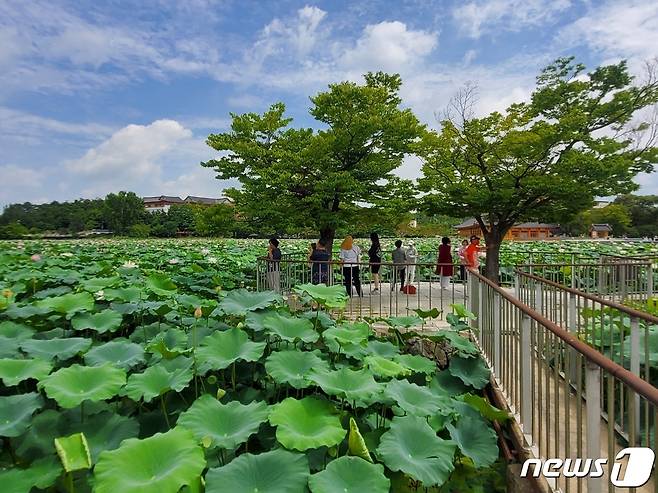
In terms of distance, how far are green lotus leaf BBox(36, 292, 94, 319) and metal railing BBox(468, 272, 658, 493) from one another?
122 inches

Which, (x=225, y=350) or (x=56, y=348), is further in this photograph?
(x=56, y=348)

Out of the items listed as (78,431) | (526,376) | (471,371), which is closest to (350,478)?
(78,431)

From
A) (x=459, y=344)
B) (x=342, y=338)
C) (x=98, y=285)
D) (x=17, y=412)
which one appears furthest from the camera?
(x=98, y=285)

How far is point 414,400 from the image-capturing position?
99.0 inches

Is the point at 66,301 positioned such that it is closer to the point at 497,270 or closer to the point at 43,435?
the point at 43,435

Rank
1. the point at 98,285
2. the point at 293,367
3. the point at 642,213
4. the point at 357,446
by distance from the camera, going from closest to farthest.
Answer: the point at 357,446 → the point at 293,367 → the point at 98,285 → the point at 642,213

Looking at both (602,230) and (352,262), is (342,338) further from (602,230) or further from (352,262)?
(602,230)

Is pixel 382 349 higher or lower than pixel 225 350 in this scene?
lower

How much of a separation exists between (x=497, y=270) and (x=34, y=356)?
8994 mm

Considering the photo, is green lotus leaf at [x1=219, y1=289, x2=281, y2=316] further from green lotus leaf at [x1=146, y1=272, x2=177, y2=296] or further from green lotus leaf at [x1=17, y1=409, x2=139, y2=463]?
green lotus leaf at [x1=17, y1=409, x2=139, y2=463]

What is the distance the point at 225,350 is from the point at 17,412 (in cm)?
103

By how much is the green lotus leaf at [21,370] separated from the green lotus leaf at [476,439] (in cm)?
220

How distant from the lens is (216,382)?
2.70m

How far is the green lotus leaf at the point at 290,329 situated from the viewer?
294 cm
